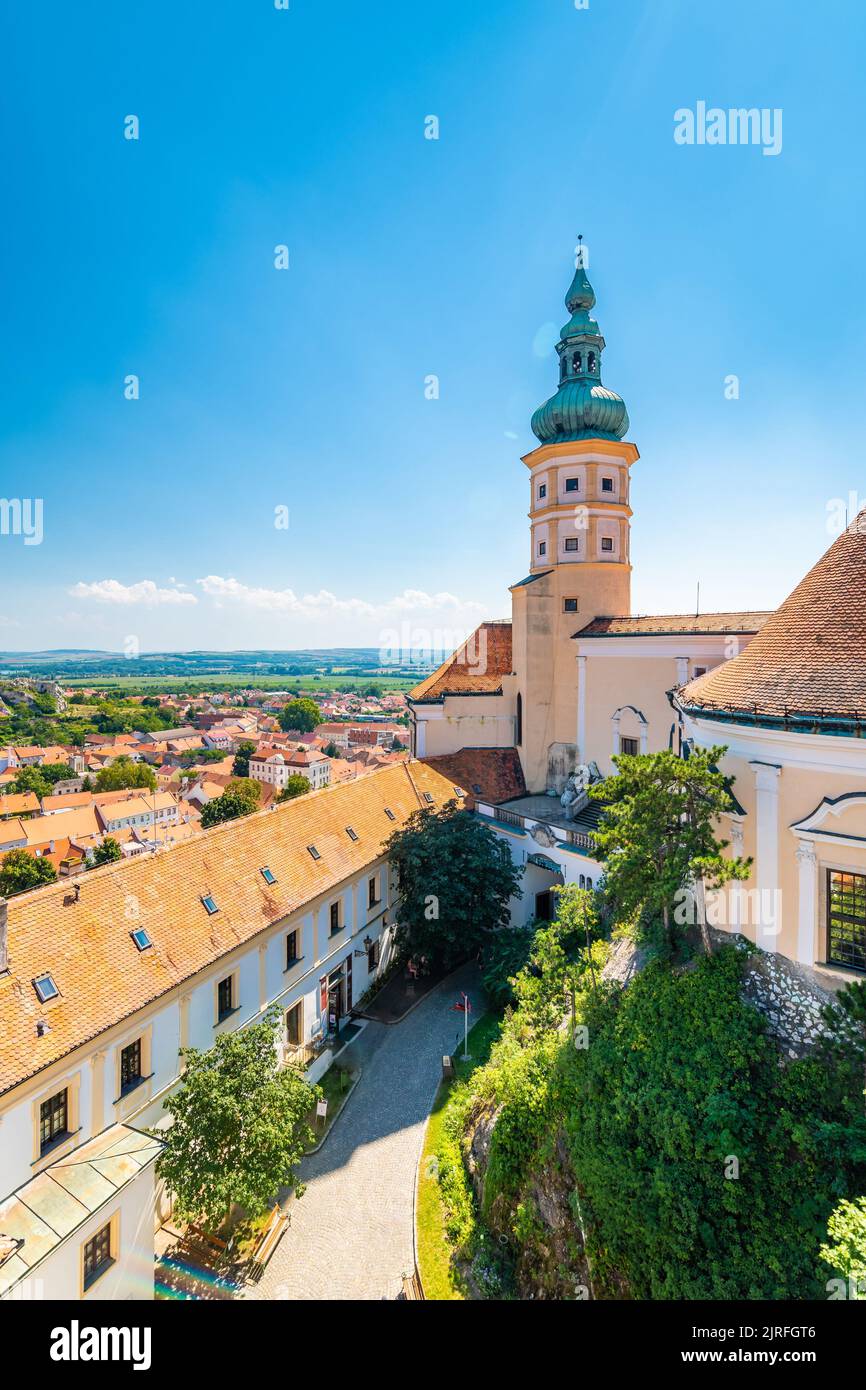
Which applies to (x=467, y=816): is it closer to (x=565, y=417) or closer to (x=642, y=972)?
(x=642, y=972)

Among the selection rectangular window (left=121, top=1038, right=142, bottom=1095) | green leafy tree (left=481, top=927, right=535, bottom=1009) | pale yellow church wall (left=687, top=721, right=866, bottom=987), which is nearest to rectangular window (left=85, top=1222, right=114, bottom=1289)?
rectangular window (left=121, top=1038, right=142, bottom=1095)

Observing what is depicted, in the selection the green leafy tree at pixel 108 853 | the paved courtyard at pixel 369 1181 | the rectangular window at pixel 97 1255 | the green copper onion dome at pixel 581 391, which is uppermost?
the green copper onion dome at pixel 581 391

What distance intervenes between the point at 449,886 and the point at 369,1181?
394 inches

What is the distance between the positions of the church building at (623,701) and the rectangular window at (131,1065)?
12.3 meters

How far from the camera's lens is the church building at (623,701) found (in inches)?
484

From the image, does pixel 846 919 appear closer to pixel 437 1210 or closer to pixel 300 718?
pixel 437 1210

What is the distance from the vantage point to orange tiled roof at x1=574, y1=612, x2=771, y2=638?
25.2 meters

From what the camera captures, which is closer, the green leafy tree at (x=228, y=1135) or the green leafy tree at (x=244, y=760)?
the green leafy tree at (x=228, y=1135)

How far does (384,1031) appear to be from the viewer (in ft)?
77.4

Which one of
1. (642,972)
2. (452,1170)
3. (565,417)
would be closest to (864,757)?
(642,972)

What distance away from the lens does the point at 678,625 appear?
27.0 metres

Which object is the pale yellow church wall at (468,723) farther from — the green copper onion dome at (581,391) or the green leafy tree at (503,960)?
the green copper onion dome at (581,391)

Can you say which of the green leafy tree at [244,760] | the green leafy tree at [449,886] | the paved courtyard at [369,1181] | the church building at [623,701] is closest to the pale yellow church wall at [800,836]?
the church building at [623,701]
